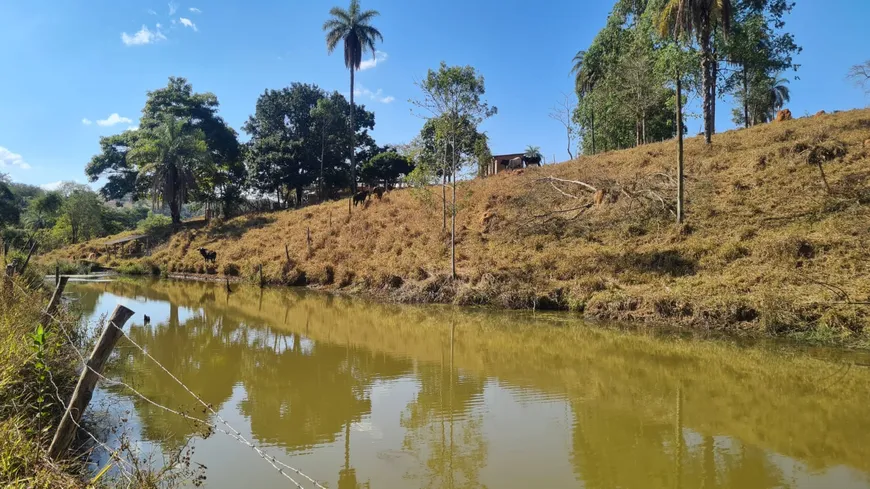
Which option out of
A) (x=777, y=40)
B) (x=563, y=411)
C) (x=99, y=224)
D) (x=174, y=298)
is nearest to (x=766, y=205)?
(x=563, y=411)

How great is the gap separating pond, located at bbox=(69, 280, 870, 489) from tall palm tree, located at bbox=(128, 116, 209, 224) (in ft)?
85.8

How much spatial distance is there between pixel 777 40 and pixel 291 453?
32429 millimetres

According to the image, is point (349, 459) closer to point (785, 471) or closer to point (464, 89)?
point (785, 471)

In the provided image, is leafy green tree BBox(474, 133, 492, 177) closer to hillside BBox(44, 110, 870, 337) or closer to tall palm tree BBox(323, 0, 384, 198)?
hillside BBox(44, 110, 870, 337)

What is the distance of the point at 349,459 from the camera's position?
514 cm

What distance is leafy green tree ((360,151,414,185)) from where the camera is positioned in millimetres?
41688

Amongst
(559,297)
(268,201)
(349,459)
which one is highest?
(268,201)

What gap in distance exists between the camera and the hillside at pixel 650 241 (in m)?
12.0

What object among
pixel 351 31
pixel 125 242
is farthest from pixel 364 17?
pixel 125 242

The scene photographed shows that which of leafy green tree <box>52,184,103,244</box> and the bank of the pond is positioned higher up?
leafy green tree <box>52,184,103,244</box>

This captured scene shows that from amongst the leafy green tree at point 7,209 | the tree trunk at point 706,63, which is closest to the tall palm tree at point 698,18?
the tree trunk at point 706,63

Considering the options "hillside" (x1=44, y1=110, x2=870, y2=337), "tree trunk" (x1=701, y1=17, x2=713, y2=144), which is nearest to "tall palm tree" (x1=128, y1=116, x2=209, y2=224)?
"hillside" (x1=44, y1=110, x2=870, y2=337)

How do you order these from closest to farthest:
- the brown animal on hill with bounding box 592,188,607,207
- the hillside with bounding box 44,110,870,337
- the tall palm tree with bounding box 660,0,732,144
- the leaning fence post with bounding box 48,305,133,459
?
the leaning fence post with bounding box 48,305,133,459 → the hillside with bounding box 44,110,870,337 → the tall palm tree with bounding box 660,0,732,144 → the brown animal on hill with bounding box 592,188,607,207

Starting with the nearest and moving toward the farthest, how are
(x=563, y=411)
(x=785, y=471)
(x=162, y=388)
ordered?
(x=785, y=471), (x=563, y=411), (x=162, y=388)
